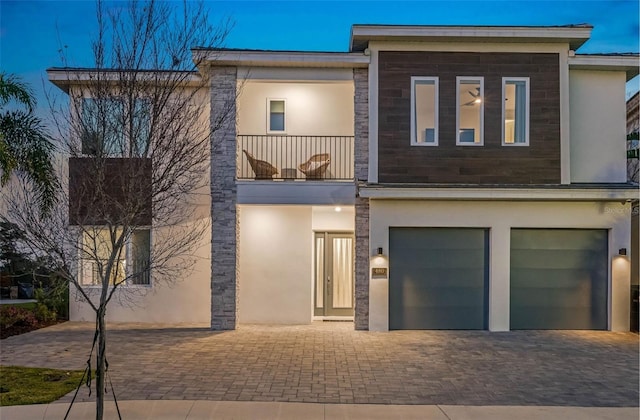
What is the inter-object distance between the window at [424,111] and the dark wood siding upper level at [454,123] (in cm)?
12

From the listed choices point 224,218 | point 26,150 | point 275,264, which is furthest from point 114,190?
point 275,264

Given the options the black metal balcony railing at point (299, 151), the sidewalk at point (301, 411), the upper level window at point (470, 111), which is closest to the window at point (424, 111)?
the upper level window at point (470, 111)

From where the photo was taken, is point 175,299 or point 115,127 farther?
point 175,299

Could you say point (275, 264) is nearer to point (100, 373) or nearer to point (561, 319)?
point (100, 373)

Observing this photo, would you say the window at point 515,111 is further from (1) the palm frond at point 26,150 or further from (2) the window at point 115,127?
Answer: (1) the palm frond at point 26,150

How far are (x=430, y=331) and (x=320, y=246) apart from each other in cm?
371

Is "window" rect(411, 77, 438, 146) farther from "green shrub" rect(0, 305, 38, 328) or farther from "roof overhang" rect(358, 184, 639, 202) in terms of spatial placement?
"green shrub" rect(0, 305, 38, 328)

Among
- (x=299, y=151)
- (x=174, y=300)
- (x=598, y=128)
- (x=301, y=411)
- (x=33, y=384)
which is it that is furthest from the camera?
(x=299, y=151)

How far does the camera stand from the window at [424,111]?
37.4ft

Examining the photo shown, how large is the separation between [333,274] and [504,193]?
16.3ft

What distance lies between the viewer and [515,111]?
1159cm

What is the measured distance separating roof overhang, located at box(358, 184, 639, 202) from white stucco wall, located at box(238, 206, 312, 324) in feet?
8.00

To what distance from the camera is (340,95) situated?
12.6m

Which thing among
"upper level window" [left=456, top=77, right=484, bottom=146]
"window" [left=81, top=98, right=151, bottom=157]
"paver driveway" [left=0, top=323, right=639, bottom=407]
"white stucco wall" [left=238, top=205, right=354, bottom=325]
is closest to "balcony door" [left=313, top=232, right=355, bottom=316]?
"white stucco wall" [left=238, top=205, right=354, bottom=325]
